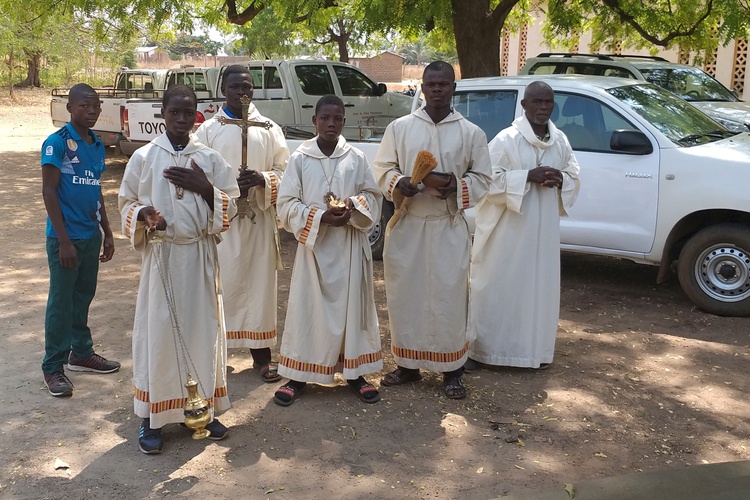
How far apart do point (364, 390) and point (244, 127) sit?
5.77 ft

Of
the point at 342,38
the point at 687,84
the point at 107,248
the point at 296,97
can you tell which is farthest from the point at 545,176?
the point at 342,38

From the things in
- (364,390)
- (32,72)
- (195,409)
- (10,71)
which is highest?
(32,72)

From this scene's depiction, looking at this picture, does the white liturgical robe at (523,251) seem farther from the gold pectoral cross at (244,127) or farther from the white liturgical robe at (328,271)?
the gold pectoral cross at (244,127)

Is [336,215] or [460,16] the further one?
[460,16]

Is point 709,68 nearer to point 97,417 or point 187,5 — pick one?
point 187,5

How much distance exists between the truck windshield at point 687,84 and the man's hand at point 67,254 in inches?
343

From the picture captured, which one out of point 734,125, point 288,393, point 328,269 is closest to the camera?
point 328,269

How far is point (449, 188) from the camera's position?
4.92m

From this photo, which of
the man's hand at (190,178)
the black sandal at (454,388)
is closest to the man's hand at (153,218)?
the man's hand at (190,178)

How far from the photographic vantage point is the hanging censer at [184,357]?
13.7 feet

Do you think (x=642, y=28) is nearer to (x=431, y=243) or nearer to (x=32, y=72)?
(x=431, y=243)

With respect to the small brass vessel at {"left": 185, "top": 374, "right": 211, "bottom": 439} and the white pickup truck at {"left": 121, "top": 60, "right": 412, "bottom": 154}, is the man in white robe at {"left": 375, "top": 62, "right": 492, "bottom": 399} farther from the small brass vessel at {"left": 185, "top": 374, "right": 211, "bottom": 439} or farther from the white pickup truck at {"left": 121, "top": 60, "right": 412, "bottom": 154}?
the white pickup truck at {"left": 121, "top": 60, "right": 412, "bottom": 154}

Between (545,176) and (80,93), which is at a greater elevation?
(80,93)

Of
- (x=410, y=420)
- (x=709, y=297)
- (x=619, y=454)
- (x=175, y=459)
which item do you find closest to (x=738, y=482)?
(x=619, y=454)
